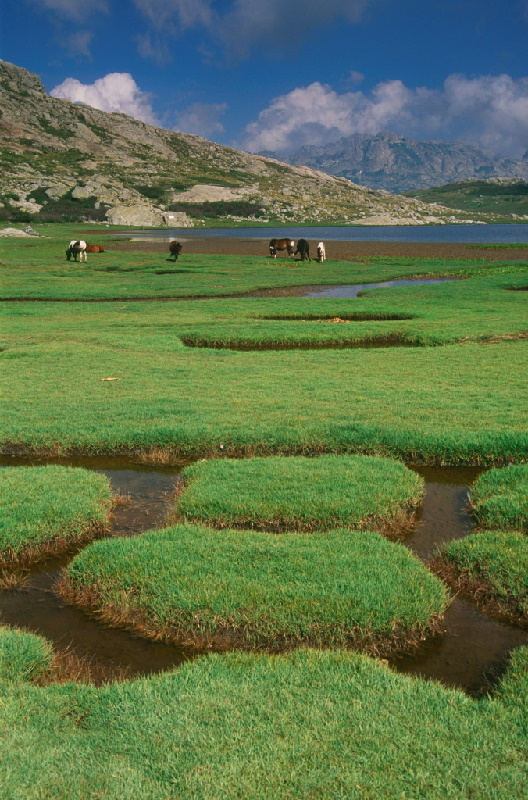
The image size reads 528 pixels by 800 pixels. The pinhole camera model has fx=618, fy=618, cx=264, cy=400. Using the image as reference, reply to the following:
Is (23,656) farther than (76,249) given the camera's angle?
No

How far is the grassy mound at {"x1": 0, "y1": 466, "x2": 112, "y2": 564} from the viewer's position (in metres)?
9.38

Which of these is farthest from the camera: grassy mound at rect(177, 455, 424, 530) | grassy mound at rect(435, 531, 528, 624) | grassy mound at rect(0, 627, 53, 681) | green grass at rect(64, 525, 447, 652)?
grassy mound at rect(177, 455, 424, 530)

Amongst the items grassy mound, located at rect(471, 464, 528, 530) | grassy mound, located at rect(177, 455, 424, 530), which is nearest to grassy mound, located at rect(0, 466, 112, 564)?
grassy mound, located at rect(177, 455, 424, 530)

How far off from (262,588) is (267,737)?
267 centimetres

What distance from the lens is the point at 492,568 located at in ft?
27.3

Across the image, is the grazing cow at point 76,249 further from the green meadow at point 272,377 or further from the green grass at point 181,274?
the green meadow at point 272,377

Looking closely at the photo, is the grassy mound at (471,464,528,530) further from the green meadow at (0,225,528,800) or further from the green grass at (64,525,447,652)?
the green grass at (64,525,447,652)

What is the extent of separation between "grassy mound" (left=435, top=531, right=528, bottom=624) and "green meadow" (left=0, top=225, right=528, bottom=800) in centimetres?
3

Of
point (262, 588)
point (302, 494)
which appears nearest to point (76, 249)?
point (302, 494)

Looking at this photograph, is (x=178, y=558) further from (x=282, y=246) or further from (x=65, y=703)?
(x=282, y=246)

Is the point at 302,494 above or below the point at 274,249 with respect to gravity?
below

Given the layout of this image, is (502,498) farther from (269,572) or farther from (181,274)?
(181,274)

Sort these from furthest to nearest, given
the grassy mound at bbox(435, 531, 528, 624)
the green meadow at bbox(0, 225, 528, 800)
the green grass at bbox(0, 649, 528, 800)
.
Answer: the grassy mound at bbox(435, 531, 528, 624) → the green meadow at bbox(0, 225, 528, 800) → the green grass at bbox(0, 649, 528, 800)

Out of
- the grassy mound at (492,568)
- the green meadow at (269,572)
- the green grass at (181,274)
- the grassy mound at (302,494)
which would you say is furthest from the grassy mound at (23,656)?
the green grass at (181,274)
